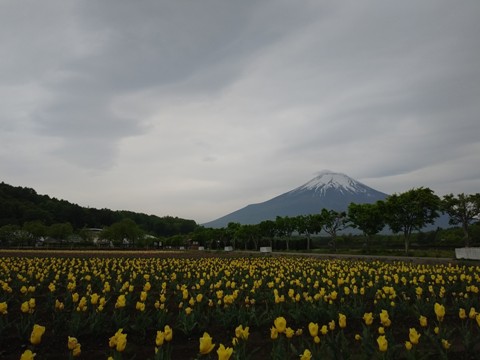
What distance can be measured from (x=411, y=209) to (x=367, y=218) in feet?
20.9

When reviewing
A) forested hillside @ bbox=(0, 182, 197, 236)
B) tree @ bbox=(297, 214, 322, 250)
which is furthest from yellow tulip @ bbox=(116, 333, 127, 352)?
forested hillside @ bbox=(0, 182, 197, 236)

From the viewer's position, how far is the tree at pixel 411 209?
38250 mm

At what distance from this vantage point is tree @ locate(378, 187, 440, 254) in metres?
38.2

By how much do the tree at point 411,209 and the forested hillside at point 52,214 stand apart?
251ft

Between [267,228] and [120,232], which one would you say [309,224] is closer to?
[267,228]

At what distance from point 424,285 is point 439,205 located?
32.3m

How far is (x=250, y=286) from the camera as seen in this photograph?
12.1 metres

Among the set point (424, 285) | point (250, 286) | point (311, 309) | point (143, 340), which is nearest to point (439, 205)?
point (424, 285)

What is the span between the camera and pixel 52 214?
10038 cm

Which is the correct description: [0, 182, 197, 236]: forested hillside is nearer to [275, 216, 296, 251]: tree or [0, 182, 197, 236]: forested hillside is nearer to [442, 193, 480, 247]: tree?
[275, 216, 296, 251]: tree

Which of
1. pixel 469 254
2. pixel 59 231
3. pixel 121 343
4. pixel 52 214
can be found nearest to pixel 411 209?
pixel 469 254

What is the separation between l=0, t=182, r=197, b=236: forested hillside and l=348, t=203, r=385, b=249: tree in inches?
2792

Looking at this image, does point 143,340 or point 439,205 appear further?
point 439,205

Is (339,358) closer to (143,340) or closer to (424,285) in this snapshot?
(143,340)
